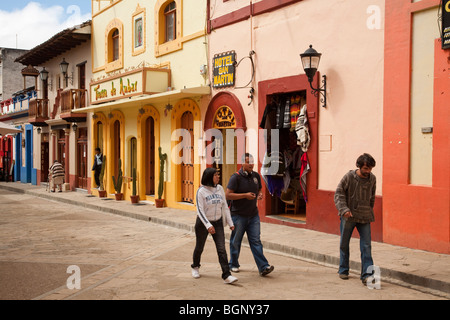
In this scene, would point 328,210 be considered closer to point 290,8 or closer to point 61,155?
point 290,8

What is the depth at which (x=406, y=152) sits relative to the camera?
8930 mm

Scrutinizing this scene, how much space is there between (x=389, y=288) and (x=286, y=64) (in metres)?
6.49

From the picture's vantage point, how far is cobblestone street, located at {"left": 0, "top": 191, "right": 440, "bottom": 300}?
636 cm

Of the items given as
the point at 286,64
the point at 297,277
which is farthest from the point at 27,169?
the point at 297,277

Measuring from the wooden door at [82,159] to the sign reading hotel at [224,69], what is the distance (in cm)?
1039

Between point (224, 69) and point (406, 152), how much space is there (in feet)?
20.9

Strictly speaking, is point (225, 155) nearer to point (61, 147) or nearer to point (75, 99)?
point (75, 99)

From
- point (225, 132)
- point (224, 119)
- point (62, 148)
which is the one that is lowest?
point (62, 148)

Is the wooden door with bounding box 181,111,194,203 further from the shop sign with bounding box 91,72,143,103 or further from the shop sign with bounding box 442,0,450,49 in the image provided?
the shop sign with bounding box 442,0,450,49

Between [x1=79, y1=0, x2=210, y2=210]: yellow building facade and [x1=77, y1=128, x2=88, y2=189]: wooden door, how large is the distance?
2.12 meters

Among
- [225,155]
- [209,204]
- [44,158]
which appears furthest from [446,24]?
[44,158]

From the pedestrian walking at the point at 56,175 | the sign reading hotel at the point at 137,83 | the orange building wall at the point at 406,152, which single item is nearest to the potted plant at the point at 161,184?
the sign reading hotel at the point at 137,83

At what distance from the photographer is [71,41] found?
22969mm

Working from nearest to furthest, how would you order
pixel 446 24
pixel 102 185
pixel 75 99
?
pixel 446 24
pixel 102 185
pixel 75 99
